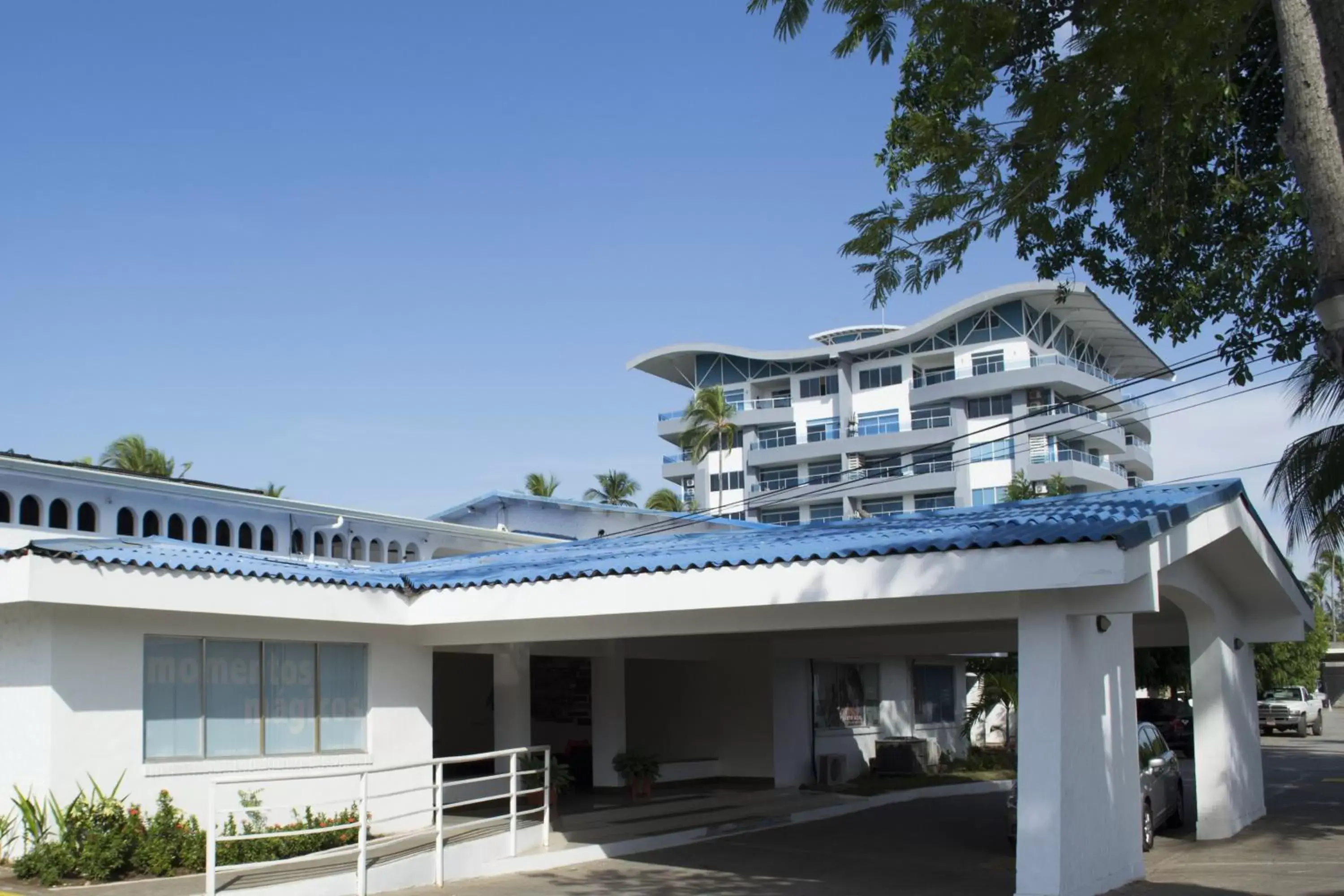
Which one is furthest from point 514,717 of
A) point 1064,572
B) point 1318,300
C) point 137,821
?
point 1318,300

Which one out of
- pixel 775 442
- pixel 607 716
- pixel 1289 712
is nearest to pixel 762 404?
pixel 775 442

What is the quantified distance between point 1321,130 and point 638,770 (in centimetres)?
1513

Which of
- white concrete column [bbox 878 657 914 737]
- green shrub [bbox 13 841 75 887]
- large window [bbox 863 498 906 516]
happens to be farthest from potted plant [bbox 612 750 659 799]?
large window [bbox 863 498 906 516]

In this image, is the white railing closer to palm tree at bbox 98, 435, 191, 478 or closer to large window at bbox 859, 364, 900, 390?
palm tree at bbox 98, 435, 191, 478

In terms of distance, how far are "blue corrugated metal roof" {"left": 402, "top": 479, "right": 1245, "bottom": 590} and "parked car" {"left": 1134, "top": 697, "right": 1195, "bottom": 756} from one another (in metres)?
22.7

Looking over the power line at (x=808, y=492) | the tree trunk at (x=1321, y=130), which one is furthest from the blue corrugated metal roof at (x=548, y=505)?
the tree trunk at (x=1321, y=130)

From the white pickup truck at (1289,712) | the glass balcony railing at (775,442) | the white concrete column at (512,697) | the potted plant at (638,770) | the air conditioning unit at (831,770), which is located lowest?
the white pickup truck at (1289,712)

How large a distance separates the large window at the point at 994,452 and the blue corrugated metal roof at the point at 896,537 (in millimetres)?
54728

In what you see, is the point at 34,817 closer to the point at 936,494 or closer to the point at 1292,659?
the point at 1292,659

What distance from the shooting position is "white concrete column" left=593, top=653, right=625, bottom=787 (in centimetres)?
2084

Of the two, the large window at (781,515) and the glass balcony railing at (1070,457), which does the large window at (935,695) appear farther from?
the large window at (781,515)

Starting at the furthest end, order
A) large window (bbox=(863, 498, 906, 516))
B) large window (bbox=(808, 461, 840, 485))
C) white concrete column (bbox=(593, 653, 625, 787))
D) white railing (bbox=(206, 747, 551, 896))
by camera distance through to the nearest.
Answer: large window (bbox=(808, 461, 840, 485)), large window (bbox=(863, 498, 906, 516)), white concrete column (bbox=(593, 653, 625, 787)), white railing (bbox=(206, 747, 551, 896))

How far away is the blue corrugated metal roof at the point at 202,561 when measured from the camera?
12.9 m

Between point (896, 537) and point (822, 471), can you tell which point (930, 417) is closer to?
point (822, 471)
